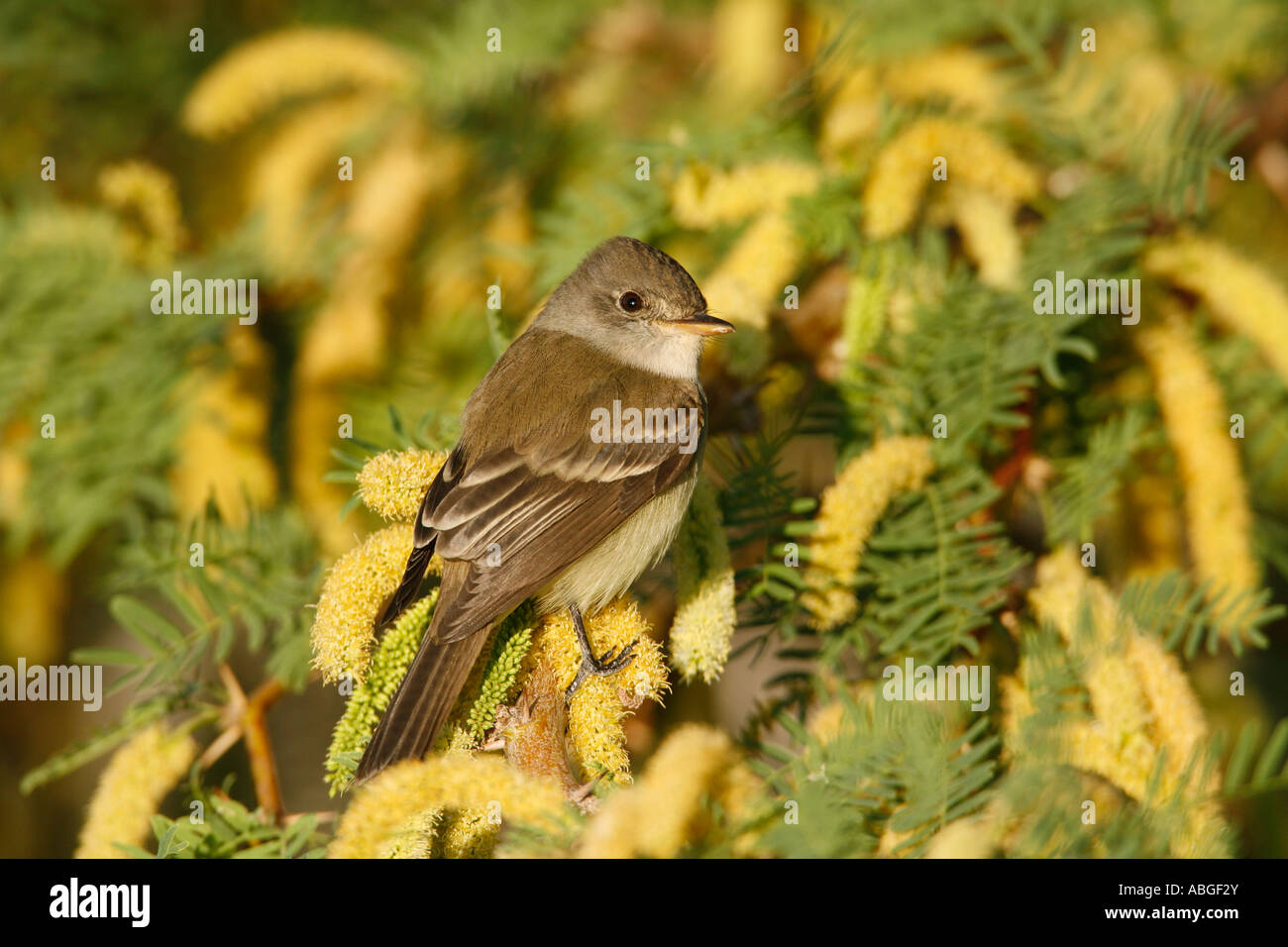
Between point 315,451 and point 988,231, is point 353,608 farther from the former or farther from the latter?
point 988,231

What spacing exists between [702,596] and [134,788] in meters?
1.22

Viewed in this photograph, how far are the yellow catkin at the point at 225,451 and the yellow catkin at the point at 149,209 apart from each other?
341mm

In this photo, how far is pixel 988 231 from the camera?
293cm

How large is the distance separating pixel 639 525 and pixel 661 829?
1.36 metres

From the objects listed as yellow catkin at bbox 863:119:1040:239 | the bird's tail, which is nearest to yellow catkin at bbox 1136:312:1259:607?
yellow catkin at bbox 863:119:1040:239

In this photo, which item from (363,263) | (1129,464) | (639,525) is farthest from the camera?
(363,263)

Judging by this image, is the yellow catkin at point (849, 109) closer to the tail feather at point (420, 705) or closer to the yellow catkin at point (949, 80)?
the yellow catkin at point (949, 80)

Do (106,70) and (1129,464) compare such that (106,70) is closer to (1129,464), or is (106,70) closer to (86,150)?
(86,150)

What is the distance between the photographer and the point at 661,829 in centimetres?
155

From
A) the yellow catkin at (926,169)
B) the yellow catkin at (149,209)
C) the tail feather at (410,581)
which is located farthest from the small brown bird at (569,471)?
the yellow catkin at (149,209)

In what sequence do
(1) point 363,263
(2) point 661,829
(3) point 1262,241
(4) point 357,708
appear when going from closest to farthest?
(2) point 661,829
(4) point 357,708
(1) point 363,263
(3) point 1262,241

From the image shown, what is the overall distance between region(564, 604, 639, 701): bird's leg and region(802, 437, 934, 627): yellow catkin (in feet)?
1.52

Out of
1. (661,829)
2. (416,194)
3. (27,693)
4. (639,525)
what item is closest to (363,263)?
(416,194)

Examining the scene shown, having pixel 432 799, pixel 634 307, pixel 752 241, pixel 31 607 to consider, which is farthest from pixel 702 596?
pixel 31 607
